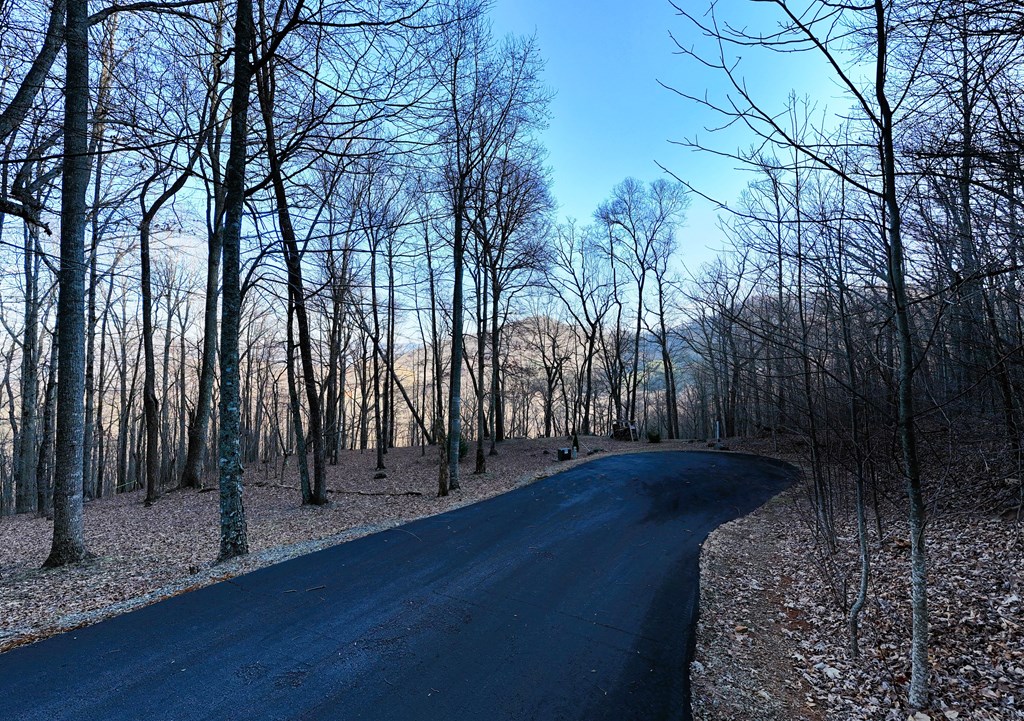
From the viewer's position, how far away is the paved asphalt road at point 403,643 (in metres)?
2.98

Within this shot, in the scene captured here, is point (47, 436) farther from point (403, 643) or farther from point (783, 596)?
point (783, 596)

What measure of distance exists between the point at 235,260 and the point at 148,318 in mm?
9735

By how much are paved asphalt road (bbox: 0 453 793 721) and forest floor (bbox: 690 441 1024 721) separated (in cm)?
36

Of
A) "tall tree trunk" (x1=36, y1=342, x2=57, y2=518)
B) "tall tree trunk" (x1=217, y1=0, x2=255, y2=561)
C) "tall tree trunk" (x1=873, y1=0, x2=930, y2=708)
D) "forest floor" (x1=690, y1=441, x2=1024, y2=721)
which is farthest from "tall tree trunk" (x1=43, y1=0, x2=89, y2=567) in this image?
"tall tree trunk" (x1=873, y1=0, x2=930, y2=708)

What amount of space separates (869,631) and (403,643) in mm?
4139

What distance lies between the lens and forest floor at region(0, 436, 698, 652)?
478 cm

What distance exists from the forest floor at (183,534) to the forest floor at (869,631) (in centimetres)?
522

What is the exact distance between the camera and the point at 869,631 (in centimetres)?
413

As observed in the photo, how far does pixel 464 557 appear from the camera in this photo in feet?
19.9

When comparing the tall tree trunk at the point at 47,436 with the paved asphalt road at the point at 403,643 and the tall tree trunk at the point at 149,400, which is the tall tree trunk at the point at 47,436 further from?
the paved asphalt road at the point at 403,643

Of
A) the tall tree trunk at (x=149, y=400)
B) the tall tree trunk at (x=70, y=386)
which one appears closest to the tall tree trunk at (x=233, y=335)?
the tall tree trunk at (x=70, y=386)

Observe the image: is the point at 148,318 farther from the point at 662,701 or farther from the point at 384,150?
the point at 662,701

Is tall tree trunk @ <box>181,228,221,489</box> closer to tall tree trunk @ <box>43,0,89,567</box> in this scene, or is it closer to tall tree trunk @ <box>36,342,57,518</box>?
tall tree trunk @ <box>36,342,57,518</box>

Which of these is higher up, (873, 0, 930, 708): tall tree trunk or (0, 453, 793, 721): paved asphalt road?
(873, 0, 930, 708): tall tree trunk
